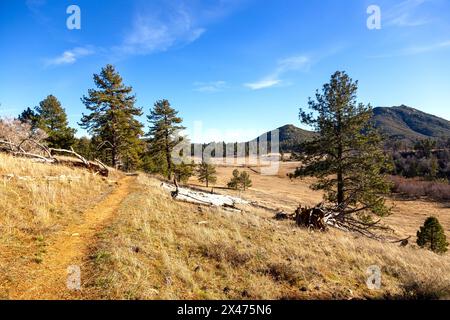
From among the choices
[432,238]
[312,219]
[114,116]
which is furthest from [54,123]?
[432,238]

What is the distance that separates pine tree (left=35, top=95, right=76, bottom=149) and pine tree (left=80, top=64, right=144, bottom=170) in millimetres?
7584

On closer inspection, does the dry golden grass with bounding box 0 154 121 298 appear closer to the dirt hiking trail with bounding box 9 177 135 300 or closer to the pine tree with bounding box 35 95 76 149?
the dirt hiking trail with bounding box 9 177 135 300

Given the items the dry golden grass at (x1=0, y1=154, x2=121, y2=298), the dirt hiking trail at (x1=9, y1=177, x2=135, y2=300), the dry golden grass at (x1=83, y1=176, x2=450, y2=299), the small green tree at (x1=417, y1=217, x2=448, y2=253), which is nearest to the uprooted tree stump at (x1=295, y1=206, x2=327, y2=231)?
the dry golden grass at (x1=83, y1=176, x2=450, y2=299)

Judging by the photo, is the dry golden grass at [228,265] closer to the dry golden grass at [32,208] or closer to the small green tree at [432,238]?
the dry golden grass at [32,208]

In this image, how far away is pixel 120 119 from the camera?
2977 cm

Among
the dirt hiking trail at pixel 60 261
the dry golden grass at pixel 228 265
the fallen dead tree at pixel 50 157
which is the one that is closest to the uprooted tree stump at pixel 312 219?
the dry golden grass at pixel 228 265

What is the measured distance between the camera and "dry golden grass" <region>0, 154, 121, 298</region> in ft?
19.2

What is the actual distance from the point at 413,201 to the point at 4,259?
8070 cm

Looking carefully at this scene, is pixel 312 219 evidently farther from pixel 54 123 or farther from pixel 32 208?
pixel 54 123

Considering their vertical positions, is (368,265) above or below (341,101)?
below

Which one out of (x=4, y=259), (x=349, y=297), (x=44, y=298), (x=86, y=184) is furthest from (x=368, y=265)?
(x=86, y=184)

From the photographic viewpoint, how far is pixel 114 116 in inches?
1171

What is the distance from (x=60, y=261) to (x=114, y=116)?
26244mm

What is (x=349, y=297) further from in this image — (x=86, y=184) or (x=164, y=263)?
(x=86, y=184)
